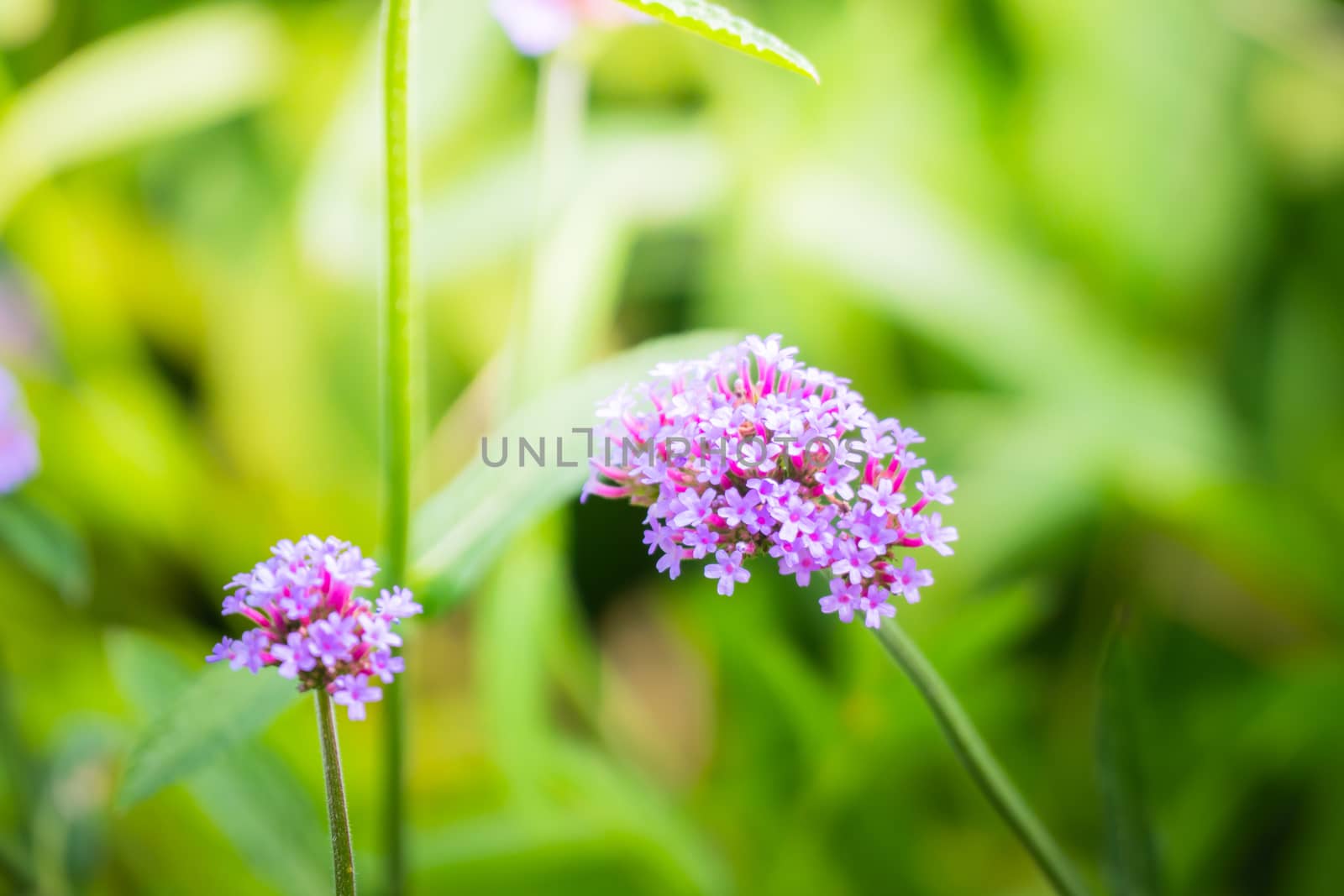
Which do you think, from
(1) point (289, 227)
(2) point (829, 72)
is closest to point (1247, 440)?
(2) point (829, 72)

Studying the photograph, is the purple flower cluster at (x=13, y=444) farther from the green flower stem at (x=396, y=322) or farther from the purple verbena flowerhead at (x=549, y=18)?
the purple verbena flowerhead at (x=549, y=18)

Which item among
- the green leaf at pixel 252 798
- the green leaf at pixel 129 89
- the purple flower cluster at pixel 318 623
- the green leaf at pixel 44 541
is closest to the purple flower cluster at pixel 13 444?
the green leaf at pixel 44 541

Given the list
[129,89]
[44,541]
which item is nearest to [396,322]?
[44,541]

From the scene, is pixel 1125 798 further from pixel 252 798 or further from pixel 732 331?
pixel 252 798

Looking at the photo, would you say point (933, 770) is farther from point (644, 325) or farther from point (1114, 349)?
point (644, 325)

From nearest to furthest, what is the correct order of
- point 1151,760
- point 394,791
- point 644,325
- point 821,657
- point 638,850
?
point 394,791
point 638,850
point 1151,760
point 821,657
point 644,325

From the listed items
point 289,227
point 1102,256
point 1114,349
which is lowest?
point 1114,349
